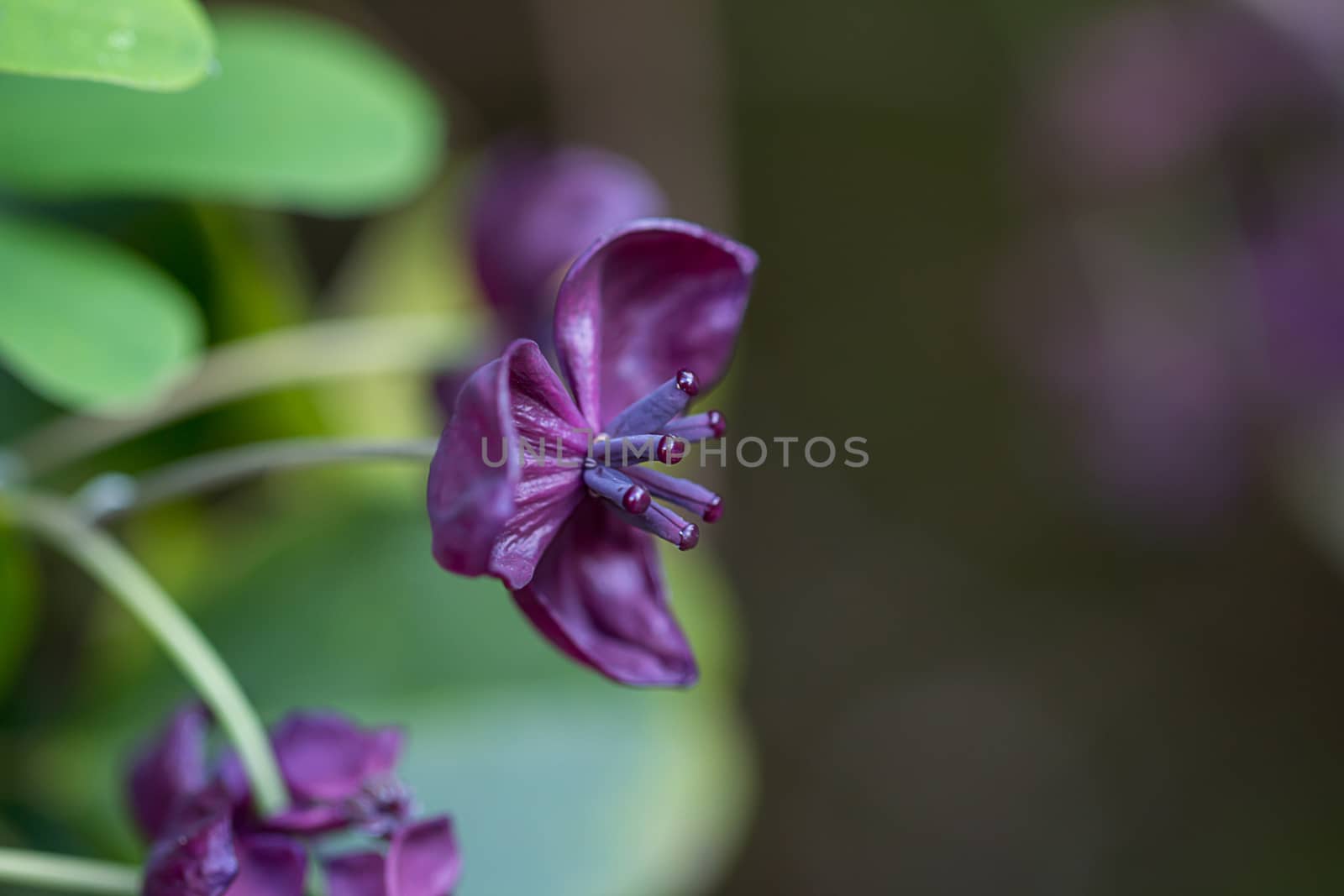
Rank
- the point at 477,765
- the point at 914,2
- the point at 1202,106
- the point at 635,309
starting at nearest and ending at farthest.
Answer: the point at 635,309 → the point at 477,765 → the point at 1202,106 → the point at 914,2

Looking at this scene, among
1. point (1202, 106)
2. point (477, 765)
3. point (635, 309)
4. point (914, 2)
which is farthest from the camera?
point (914, 2)

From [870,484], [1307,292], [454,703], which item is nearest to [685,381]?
[454,703]

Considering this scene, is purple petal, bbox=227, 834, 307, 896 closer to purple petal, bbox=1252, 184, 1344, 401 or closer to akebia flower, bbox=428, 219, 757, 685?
akebia flower, bbox=428, 219, 757, 685

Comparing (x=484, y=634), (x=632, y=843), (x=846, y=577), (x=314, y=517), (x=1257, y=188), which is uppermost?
(x=1257, y=188)

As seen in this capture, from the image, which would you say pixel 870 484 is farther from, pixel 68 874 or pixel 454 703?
pixel 68 874

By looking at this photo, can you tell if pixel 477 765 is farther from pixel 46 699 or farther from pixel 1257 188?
pixel 1257 188

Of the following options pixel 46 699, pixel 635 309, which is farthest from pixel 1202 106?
pixel 46 699

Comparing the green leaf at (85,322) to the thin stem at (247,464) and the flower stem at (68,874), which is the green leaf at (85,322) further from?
the flower stem at (68,874)
